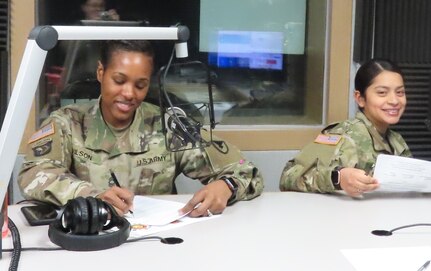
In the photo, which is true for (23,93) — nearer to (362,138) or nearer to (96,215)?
(96,215)

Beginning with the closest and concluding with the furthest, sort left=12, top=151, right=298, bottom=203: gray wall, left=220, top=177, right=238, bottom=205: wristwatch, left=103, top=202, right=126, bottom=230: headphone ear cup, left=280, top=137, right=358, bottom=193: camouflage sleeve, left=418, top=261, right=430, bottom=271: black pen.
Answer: left=418, top=261, right=430, bottom=271: black pen → left=103, top=202, right=126, bottom=230: headphone ear cup → left=220, top=177, right=238, bottom=205: wristwatch → left=280, top=137, right=358, bottom=193: camouflage sleeve → left=12, top=151, right=298, bottom=203: gray wall

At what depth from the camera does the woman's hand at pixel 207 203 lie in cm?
158

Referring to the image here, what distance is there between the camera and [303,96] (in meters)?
2.65

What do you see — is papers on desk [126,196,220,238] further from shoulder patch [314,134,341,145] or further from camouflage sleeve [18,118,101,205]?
shoulder patch [314,134,341,145]

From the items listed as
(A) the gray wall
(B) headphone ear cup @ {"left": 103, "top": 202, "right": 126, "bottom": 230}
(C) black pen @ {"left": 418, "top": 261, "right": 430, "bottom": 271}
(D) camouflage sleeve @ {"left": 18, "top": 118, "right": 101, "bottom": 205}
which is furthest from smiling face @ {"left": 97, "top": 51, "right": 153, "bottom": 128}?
(C) black pen @ {"left": 418, "top": 261, "right": 430, "bottom": 271}

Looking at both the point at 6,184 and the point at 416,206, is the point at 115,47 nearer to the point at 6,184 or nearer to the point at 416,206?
the point at 6,184

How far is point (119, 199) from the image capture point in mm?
1521

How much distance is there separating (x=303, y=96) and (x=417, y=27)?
564 millimetres

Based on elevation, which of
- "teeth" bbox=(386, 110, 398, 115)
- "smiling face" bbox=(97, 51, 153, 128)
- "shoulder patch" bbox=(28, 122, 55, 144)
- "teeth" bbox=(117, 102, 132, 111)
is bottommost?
"shoulder patch" bbox=(28, 122, 55, 144)

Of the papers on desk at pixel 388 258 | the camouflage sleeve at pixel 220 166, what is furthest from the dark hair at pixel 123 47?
the papers on desk at pixel 388 258

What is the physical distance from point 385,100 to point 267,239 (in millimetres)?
898

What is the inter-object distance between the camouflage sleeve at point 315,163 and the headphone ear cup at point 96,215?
81cm

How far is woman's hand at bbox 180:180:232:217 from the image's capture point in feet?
5.20

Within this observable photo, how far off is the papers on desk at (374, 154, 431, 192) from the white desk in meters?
0.05
